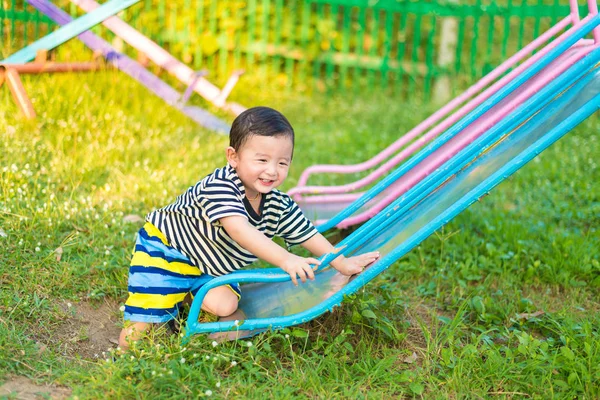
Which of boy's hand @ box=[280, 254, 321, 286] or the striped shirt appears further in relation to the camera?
the striped shirt

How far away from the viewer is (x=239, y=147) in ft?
8.65

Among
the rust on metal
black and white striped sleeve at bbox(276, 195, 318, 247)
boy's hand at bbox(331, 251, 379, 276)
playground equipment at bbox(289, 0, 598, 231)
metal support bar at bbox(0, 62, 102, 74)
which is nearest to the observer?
boy's hand at bbox(331, 251, 379, 276)

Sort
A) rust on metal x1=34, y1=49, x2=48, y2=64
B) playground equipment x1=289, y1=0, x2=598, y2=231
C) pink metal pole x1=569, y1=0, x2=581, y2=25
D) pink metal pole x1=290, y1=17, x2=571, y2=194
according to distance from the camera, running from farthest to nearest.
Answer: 1. rust on metal x1=34, y1=49, x2=48, y2=64
2. pink metal pole x1=290, y1=17, x2=571, y2=194
3. pink metal pole x1=569, y1=0, x2=581, y2=25
4. playground equipment x1=289, y1=0, x2=598, y2=231

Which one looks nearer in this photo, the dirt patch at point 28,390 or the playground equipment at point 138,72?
the dirt patch at point 28,390

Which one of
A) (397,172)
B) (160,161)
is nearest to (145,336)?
(397,172)

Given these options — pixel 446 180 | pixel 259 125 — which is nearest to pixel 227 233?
pixel 259 125

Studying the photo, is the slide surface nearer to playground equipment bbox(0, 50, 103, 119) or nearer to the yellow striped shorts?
the yellow striped shorts

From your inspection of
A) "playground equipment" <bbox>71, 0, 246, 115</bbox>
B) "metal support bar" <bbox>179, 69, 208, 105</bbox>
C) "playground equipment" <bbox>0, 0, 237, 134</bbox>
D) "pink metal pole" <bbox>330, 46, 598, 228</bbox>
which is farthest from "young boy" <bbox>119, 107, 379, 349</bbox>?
"playground equipment" <bbox>71, 0, 246, 115</bbox>

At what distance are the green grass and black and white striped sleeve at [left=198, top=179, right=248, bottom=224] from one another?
0.47m

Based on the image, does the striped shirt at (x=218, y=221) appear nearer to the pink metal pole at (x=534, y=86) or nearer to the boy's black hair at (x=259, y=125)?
the boy's black hair at (x=259, y=125)

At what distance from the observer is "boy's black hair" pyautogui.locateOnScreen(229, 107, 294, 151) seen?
2.57 meters

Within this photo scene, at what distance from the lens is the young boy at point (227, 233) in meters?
2.57

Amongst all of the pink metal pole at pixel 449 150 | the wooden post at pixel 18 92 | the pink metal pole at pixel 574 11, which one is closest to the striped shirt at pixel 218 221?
the pink metal pole at pixel 449 150

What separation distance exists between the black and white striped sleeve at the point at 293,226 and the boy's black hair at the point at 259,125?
0.35m
